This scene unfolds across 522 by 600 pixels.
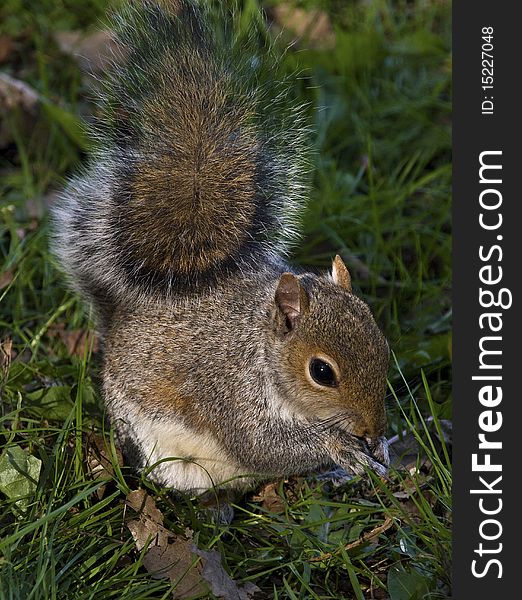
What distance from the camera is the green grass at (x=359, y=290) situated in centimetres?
179

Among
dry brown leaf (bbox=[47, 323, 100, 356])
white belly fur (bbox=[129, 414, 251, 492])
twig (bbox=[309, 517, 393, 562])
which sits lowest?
twig (bbox=[309, 517, 393, 562])

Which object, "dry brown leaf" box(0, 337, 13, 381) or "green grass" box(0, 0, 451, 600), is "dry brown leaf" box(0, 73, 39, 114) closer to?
"green grass" box(0, 0, 451, 600)

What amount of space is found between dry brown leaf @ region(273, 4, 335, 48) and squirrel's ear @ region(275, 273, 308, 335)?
184 cm

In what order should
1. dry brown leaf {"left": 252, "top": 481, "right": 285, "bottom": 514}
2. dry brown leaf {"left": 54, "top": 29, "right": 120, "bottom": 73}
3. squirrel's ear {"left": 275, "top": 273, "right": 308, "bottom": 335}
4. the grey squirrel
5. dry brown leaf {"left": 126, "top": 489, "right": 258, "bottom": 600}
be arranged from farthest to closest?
dry brown leaf {"left": 54, "top": 29, "right": 120, "bottom": 73} → dry brown leaf {"left": 252, "top": 481, "right": 285, "bottom": 514} → the grey squirrel → squirrel's ear {"left": 275, "top": 273, "right": 308, "bottom": 335} → dry brown leaf {"left": 126, "top": 489, "right": 258, "bottom": 600}

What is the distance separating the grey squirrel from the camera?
77.2 inches

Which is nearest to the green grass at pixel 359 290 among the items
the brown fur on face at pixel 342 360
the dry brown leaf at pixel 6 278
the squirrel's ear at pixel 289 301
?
the dry brown leaf at pixel 6 278

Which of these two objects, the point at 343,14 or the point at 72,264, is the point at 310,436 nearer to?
the point at 72,264

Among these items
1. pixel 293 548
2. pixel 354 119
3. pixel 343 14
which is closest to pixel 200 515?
pixel 293 548

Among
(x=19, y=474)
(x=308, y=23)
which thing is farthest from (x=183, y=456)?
(x=308, y=23)

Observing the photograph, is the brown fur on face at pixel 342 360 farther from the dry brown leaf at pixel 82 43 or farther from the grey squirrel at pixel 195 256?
the dry brown leaf at pixel 82 43

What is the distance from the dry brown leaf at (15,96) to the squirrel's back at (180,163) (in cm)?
112

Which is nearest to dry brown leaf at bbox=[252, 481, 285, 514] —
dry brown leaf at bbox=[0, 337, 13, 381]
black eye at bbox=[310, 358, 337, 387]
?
black eye at bbox=[310, 358, 337, 387]

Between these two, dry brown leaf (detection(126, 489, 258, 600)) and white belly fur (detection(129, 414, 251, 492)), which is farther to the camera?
white belly fur (detection(129, 414, 251, 492))

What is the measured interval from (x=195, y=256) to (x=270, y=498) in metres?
0.54
